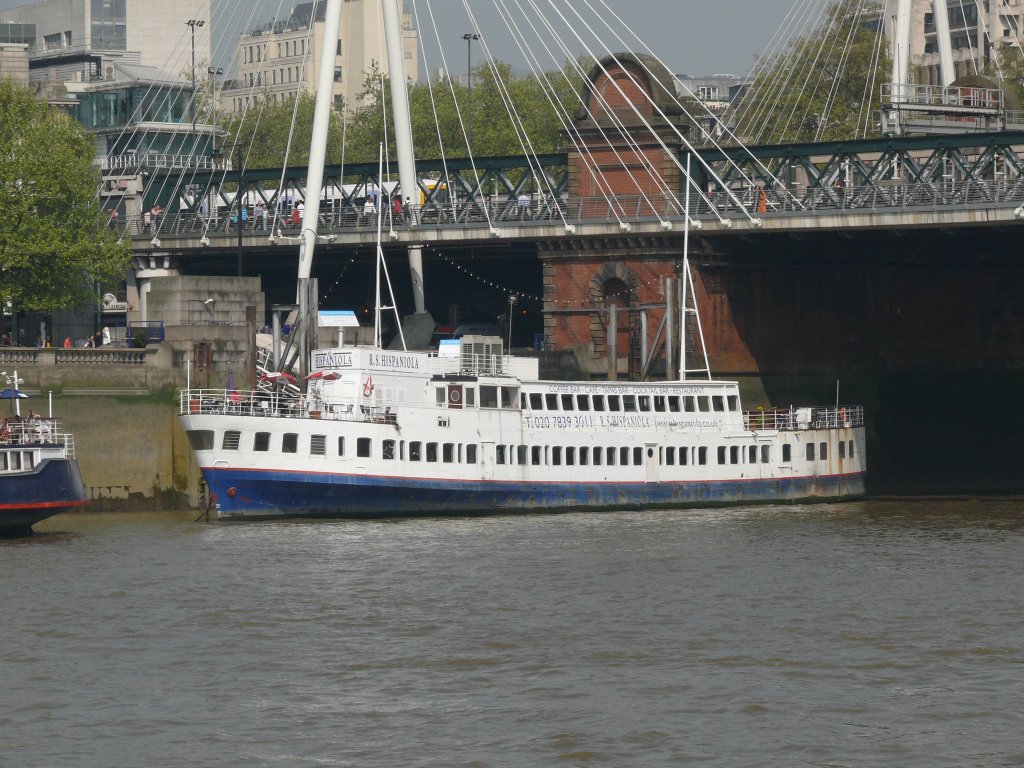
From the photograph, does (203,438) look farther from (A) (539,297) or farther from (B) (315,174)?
Answer: (A) (539,297)

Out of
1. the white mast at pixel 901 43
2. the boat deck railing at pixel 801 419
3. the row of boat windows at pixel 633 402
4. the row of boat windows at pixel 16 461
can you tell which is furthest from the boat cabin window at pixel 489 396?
the white mast at pixel 901 43

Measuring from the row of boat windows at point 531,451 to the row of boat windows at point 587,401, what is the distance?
4.17 ft

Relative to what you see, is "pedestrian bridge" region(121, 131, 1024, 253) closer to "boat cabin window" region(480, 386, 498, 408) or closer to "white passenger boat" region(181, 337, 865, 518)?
"white passenger boat" region(181, 337, 865, 518)

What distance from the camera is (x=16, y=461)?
55.7m

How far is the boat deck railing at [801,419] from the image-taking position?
235 feet

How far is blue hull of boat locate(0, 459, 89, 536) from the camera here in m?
55.3

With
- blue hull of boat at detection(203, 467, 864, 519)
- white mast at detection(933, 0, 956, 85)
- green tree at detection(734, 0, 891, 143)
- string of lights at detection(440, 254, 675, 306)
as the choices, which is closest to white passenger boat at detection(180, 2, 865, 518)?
blue hull of boat at detection(203, 467, 864, 519)

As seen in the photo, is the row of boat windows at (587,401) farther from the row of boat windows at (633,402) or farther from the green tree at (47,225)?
the green tree at (47,225)

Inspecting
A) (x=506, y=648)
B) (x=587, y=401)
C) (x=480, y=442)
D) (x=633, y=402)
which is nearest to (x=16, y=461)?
(x=480, y=442)

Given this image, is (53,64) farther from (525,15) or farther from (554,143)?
(525,15)

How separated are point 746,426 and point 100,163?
57258 mm

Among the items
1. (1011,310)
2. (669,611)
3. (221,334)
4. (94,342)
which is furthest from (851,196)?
(669,611)

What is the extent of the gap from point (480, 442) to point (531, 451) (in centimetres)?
212

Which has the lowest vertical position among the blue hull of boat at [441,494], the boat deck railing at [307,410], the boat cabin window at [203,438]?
the blue hull of boat at [441,494]
